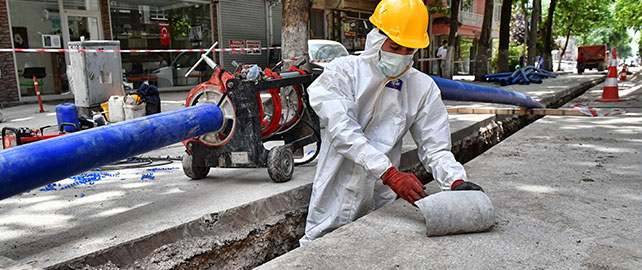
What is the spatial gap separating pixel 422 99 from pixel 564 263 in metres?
1.21

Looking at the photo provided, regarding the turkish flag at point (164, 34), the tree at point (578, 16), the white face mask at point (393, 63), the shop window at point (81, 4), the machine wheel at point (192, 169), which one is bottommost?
the machine wheel at point (192, 169)

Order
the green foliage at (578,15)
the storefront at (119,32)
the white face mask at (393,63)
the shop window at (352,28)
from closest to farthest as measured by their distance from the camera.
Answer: the white face mask at (393,63) < the storefront at (119,32) < the shop window at (352,28) < the green foliage at (578,15)

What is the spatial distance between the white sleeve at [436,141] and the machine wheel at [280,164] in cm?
124

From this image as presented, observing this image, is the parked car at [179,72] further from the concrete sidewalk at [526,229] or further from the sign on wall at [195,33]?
the concrete sidewalk at [526,229]

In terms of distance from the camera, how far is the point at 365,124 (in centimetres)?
284

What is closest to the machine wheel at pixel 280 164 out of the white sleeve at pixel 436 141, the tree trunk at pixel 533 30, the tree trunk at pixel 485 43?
the white sleeve at pixel 436 141

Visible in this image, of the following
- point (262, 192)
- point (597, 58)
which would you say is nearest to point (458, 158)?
point (262, 192)

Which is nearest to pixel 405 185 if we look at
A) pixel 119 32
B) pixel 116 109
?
pixel 116 109

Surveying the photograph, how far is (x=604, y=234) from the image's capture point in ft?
7.63

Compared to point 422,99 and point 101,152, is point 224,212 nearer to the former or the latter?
point 101,152

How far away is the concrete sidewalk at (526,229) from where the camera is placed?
2033 mm

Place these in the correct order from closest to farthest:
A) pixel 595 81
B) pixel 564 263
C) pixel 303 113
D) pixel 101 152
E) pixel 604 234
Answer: pixel 564 263 < pixel 604 234 < pixel 101 152 < pixel 303 113 < pixel 595 81

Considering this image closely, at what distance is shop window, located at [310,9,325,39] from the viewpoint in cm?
1838

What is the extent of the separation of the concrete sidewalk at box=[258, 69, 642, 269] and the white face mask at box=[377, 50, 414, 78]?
0.81m
